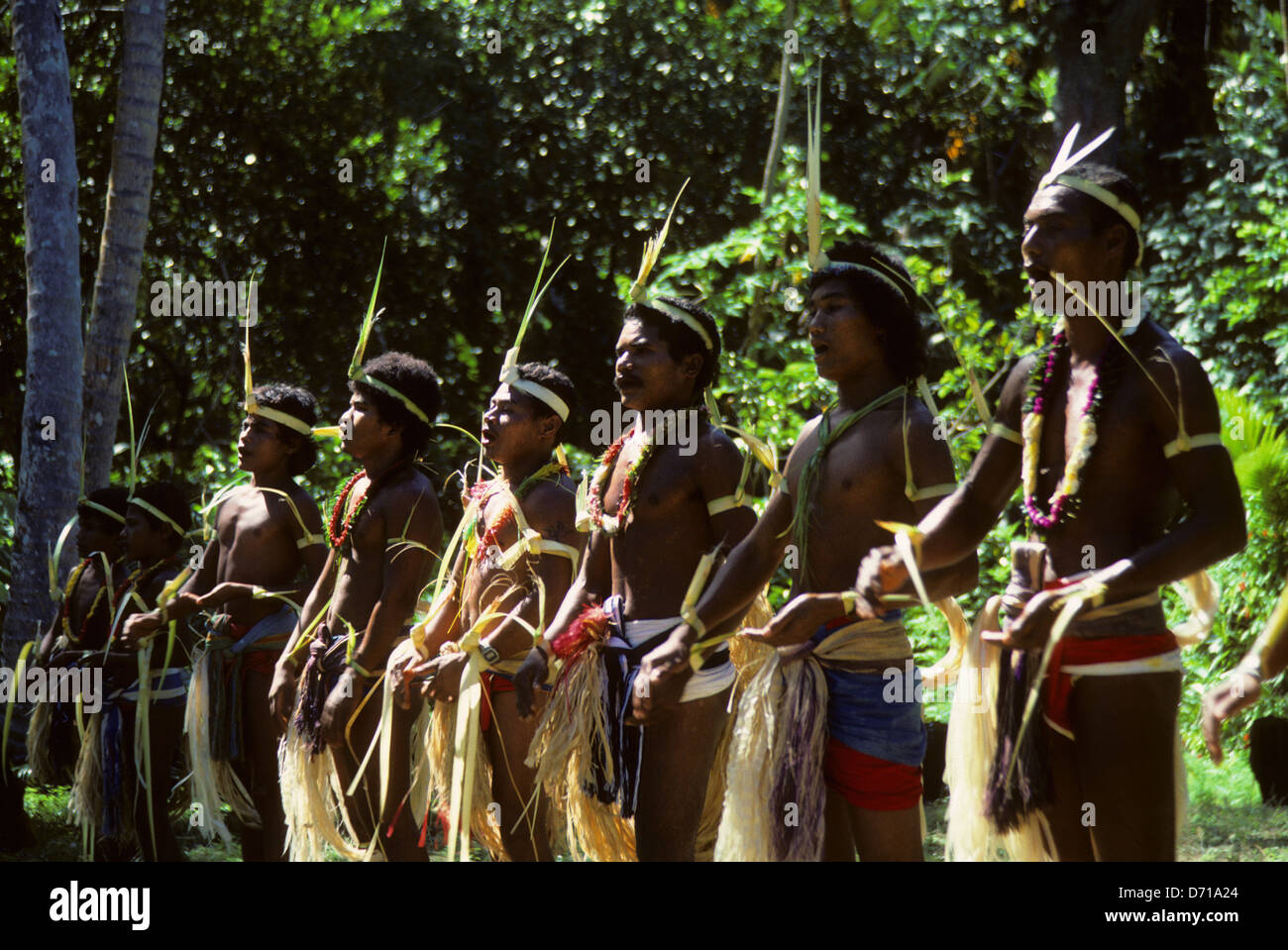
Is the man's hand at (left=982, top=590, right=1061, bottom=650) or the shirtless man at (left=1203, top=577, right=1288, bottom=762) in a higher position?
the man's hand at (left=982, top=590, right=1061, bottom=650)

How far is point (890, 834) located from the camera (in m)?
3.21

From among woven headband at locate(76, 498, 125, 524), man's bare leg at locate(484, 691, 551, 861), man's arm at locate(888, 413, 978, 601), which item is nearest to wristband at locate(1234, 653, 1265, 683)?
man's arm at locate(888, 413, 978, 601)

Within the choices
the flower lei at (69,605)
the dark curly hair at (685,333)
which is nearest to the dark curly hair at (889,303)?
the dark curly hair at (685,333)

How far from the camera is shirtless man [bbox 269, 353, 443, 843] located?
4598 mm

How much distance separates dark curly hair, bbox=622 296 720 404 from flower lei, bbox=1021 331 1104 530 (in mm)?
1189

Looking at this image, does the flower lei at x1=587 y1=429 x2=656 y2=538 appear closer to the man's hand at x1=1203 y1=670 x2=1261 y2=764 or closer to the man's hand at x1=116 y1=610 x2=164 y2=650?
the man's hand at x1=1203 y1=670 x2=1261 y2=764

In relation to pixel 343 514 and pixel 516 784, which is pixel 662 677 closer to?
pixel 516 784

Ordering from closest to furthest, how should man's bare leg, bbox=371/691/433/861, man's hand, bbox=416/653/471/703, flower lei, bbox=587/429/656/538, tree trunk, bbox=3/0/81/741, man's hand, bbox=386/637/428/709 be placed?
flower lei, bbox=587/429/656/538
man's hand, bbox=416/653/471/703
man's hand, bbox=386/637/428/709
man's bare leg, bbox=371/691/433/861
tree trunk, bbox=3/0/81/741

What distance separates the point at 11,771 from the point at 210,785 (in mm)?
1923

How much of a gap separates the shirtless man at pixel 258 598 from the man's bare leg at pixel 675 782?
1.89 metres

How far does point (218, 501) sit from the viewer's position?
547cm

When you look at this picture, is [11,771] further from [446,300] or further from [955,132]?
[955,132]

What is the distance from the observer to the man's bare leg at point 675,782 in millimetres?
3732

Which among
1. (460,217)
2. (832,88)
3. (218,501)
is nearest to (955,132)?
(832,88)
